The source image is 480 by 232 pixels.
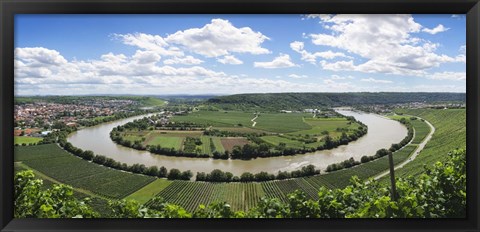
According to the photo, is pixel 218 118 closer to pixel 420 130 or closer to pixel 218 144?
pixel 218 144

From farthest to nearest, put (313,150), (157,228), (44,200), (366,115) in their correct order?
(366,115), (313,150), (44,200), (157,228)

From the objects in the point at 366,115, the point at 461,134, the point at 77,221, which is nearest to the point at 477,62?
the point at 461,134

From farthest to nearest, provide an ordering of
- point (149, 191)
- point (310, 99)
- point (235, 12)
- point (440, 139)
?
point (310, 99), point (440, 139), point (149, 191), point (235, 12)

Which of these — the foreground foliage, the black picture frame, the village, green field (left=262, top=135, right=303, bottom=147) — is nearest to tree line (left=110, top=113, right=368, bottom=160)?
green field (left=262, top=135, right=303, bottom=147)

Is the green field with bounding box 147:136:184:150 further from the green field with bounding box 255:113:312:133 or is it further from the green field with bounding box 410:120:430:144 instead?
the green field with bounding box 410:120:430:144

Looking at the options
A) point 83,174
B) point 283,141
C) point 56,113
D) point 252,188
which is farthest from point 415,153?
point 56,113

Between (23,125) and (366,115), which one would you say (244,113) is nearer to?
(366,115)

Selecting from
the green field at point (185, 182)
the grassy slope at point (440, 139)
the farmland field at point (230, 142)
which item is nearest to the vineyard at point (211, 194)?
the green field at point (185, 182)
